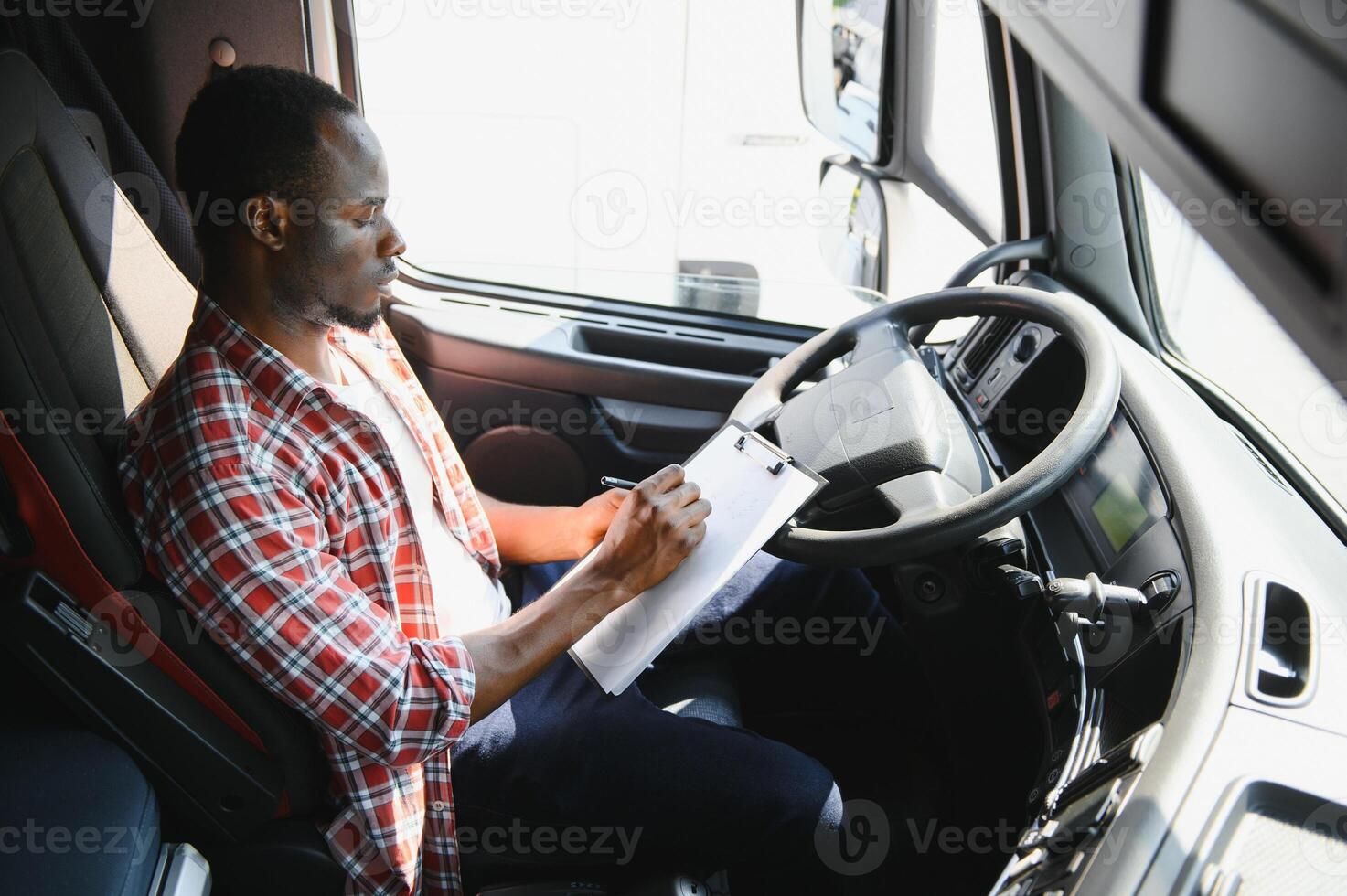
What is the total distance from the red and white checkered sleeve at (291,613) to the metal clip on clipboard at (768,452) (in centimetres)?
49

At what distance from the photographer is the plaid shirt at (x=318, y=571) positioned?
103 centimetres

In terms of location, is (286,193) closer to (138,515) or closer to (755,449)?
(138,515)

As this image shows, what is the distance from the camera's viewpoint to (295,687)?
1043 millimetres

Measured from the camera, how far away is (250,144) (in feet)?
3.91

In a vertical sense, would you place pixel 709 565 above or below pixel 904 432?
below

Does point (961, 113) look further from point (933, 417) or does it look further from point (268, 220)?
→ point (268, 220)

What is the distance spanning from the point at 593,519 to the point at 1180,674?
892 mm

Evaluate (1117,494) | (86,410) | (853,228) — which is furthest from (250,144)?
(853,228)

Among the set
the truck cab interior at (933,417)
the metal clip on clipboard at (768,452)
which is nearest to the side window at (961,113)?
the truck cab interior at (933,417)

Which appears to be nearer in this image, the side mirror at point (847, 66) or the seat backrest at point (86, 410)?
the seat backrest at point (86, 410)

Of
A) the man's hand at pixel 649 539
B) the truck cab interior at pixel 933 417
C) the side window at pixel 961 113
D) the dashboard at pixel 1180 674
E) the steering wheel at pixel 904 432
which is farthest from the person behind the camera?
the side window at pixel 961 113

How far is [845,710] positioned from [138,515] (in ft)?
3.67

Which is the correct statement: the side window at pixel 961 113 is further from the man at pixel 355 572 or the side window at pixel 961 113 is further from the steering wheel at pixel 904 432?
the man at pixel 355 572

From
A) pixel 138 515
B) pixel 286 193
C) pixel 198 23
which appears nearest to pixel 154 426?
pixel 138 515
